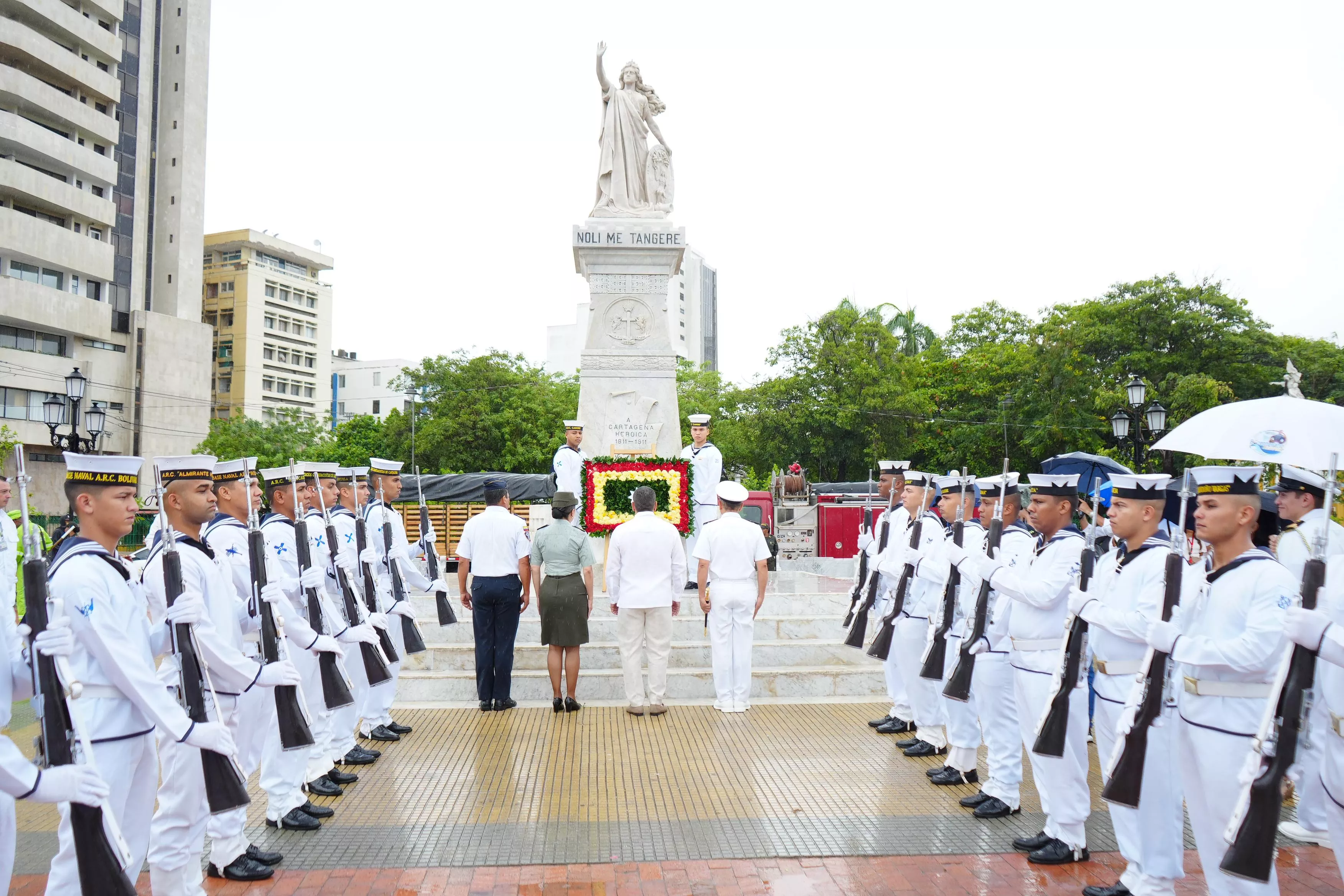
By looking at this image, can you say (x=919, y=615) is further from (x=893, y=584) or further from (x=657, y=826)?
(x=657, y=826)

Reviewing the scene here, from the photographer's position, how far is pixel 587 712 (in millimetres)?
9438

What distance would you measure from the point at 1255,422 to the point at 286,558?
6.10 m

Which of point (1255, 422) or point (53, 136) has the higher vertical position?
point (53, 136)

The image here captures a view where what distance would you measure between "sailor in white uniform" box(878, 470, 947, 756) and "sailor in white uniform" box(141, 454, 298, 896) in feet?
16.5

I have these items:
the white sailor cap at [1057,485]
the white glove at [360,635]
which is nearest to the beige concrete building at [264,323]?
the white glove at [360,635]

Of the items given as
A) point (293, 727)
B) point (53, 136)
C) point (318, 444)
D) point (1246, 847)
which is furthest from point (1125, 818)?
point (318, 444)

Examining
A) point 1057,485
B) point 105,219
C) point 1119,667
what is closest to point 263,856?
point 1119,667

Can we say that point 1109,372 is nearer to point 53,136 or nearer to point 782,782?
point 782,782

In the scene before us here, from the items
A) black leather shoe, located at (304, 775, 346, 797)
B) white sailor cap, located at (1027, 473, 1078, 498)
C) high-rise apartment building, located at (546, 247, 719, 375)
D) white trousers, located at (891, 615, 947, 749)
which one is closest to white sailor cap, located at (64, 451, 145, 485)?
black leather shoe, located at (304, 775, 346, 797)

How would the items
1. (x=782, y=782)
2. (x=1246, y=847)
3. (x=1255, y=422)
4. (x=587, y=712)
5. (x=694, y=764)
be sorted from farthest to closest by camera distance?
(x=587, y=712) → (x=694, y=764) → (x=782, y=782) → (x=1255, y=422) → (x=1246, y=847)

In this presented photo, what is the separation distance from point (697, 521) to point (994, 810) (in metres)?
7.31

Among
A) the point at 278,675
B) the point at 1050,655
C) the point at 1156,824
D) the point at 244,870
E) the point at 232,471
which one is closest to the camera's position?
the point at 1156,824

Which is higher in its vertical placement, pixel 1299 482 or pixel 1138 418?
pixel 1138 418

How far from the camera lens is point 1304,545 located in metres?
5.40
